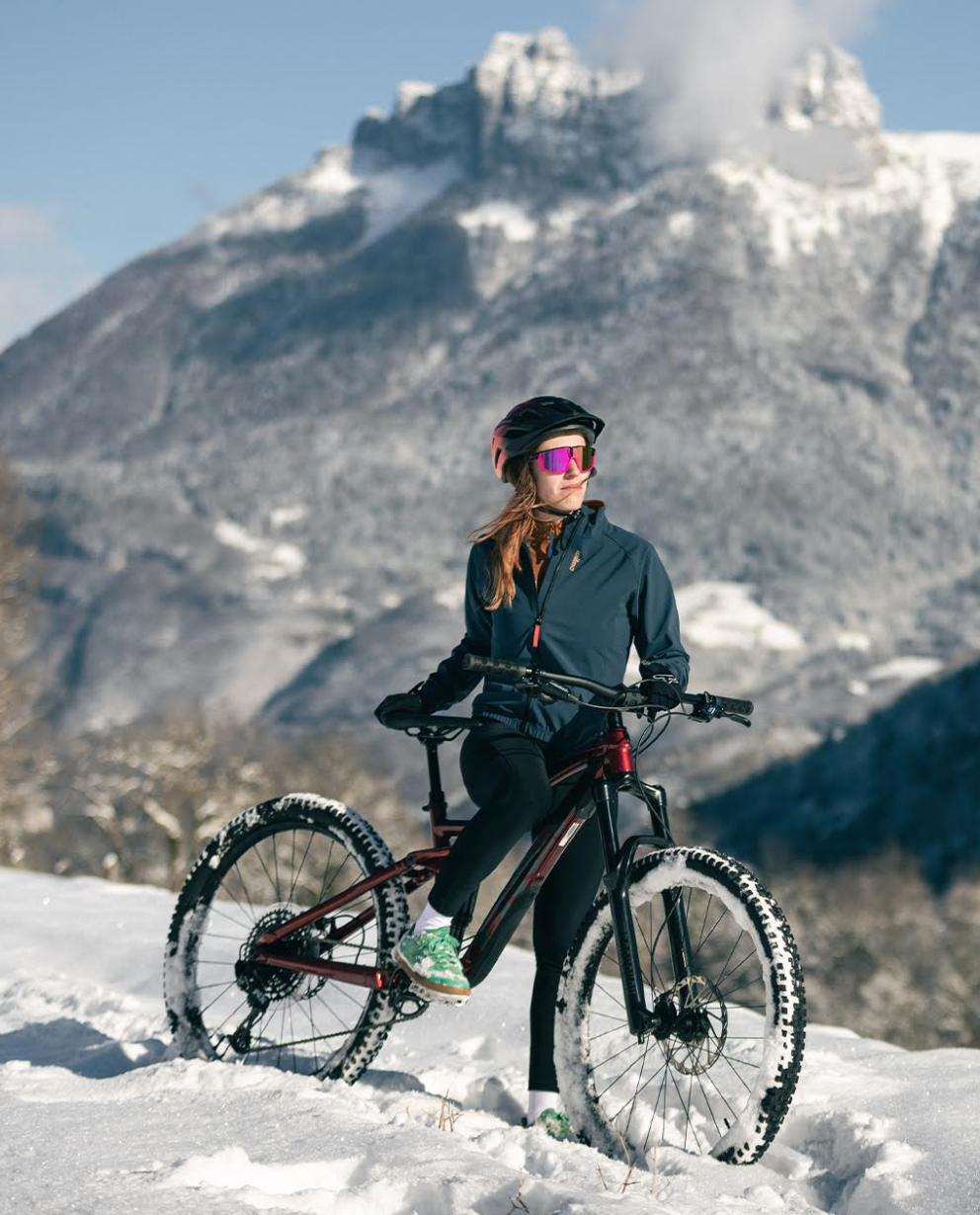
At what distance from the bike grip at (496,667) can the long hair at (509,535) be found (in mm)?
398

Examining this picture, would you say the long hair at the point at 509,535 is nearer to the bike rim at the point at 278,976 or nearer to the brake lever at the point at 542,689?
the brake lever at the point at 542,689

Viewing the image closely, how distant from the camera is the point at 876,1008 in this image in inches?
2371

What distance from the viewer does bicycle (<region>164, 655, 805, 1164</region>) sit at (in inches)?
192

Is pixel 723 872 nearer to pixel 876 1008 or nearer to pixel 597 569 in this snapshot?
pixel 597 569

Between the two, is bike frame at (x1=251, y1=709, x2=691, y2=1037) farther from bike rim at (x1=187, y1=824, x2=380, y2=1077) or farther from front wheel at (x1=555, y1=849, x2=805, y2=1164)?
bike rim at (x1=187, y1=824, x2=380, y2=1077)

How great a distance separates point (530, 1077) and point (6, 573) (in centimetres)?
2843

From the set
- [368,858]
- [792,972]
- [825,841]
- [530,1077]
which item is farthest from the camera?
[825,841]

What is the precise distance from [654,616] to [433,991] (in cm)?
156

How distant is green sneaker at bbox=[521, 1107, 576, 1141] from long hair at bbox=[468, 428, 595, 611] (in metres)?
1.84

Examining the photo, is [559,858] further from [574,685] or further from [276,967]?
[276,967]

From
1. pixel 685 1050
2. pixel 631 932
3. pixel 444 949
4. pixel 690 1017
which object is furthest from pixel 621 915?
pixel 444 949

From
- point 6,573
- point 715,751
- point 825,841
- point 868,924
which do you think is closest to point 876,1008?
point 868,924

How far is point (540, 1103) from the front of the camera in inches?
212

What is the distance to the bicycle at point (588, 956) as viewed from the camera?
4.88m
